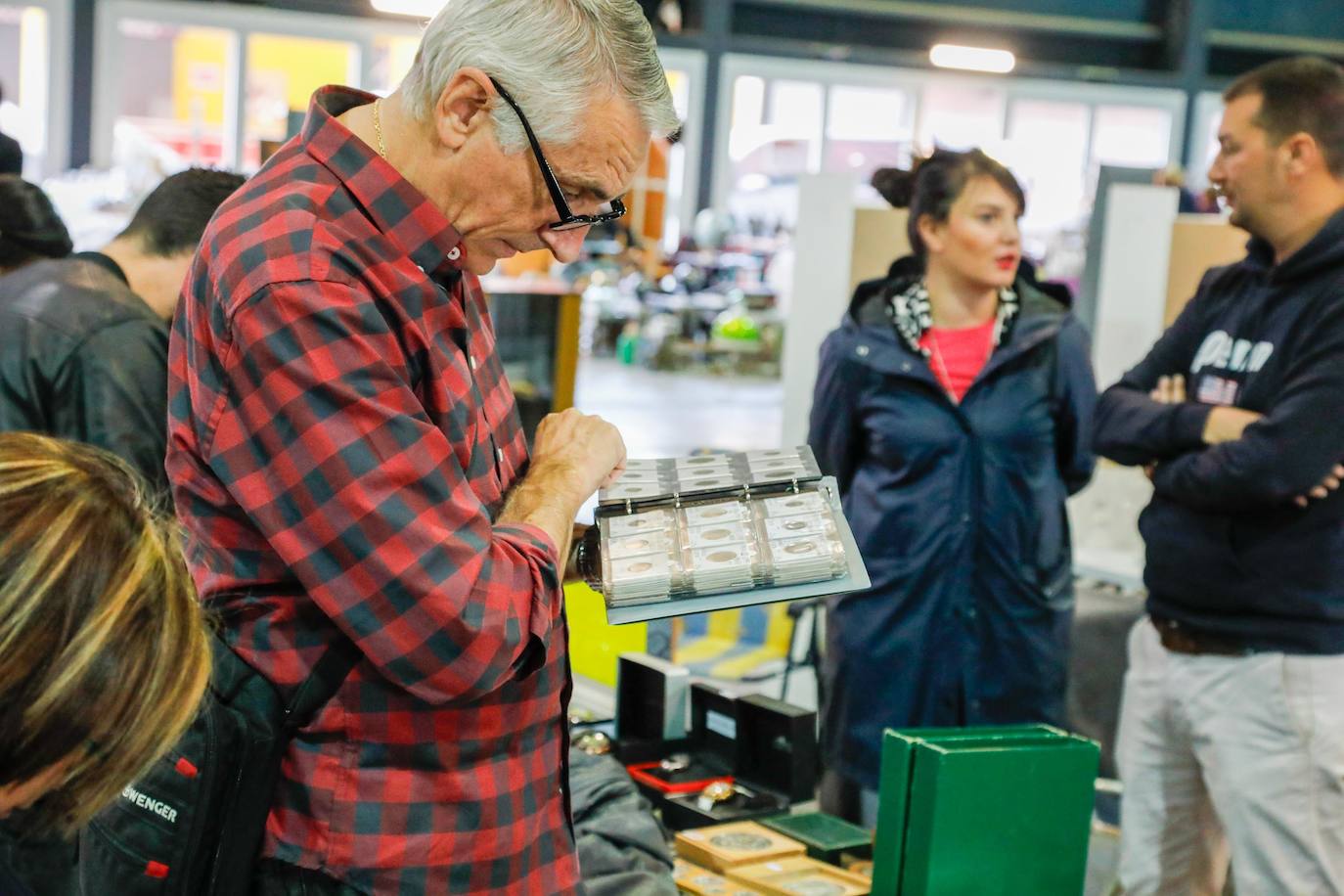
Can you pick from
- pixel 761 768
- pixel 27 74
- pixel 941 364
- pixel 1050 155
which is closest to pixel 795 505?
pixel 761 768

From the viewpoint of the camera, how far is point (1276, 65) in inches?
101

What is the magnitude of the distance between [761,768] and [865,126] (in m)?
15.0

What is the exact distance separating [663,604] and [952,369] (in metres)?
1.78

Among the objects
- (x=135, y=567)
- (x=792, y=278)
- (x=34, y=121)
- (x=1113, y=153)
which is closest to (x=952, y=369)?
(x=792, y=278)

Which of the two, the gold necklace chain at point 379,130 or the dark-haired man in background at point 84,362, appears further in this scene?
the dark-haired man in background at point 84,362

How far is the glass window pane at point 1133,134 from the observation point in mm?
16719

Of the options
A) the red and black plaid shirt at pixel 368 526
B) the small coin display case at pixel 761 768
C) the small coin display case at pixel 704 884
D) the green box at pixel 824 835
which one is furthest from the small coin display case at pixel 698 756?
the red and black plaid shirt at pixel 368 526

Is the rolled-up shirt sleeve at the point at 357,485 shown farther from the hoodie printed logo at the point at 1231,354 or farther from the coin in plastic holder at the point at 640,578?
the hoodie printed logo at the point at 1231,354

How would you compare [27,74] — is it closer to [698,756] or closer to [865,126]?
[865,126]

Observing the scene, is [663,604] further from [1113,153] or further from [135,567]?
[1113,153]

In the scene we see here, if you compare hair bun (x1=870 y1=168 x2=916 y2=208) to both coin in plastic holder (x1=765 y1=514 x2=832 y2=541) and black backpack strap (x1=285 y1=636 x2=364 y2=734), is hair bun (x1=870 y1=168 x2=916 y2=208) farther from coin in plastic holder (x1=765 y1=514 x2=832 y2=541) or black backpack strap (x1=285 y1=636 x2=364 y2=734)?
black backpack strap (x1=285 y1=636 x2=364 y2=734)

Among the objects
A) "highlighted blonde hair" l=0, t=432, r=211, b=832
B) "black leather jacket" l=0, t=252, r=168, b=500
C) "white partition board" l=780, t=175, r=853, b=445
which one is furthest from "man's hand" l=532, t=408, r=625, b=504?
"white partition board" l=780, t=175, r=853, b=445

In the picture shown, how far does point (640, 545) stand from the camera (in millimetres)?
1467

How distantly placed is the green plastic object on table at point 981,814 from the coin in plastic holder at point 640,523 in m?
0.73
